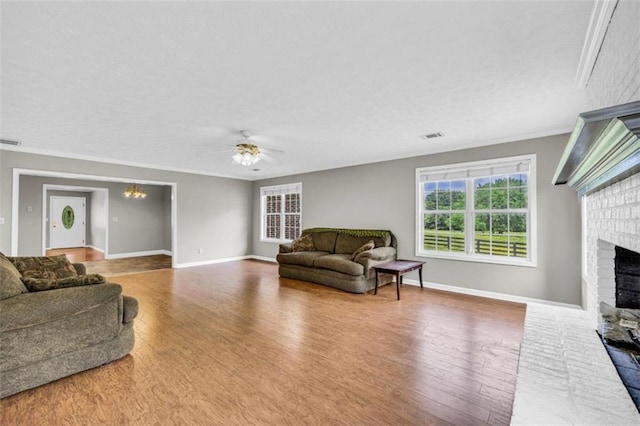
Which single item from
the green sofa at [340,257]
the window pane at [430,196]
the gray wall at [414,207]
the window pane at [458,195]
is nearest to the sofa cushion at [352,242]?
the green sofa at [340,257]

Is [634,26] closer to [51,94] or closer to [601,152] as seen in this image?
[601,152]

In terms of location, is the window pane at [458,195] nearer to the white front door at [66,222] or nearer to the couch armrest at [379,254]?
the couch armrest at [379,254]

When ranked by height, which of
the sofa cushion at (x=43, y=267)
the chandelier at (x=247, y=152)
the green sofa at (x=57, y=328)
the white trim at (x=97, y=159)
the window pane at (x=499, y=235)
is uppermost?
the white trim at (x=97, y=159)

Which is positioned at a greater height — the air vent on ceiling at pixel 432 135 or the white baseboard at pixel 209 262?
the air vent on ceiling at pixel 432 135

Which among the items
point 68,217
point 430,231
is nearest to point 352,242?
point 430,231

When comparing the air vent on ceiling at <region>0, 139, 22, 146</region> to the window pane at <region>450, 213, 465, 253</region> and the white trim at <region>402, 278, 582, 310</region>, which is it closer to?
the white trim at <region>402, 278, 582, 310</region>

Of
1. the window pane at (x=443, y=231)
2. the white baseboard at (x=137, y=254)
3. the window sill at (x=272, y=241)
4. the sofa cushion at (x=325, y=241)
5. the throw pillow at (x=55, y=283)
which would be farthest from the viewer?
the white baseboard at (x=137, y=254)

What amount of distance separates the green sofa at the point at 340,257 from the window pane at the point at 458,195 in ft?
4.15

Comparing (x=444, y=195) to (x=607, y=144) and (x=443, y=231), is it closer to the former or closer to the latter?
(x=443, y=231)

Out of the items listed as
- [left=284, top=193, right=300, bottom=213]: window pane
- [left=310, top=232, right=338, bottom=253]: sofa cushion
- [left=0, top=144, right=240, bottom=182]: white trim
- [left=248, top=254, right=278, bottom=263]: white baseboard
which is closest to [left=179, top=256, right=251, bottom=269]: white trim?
[left=248, top=254, right=278, bottom=263]: white baseboard

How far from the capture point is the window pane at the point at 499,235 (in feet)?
14.5

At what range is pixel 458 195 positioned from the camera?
4898mm

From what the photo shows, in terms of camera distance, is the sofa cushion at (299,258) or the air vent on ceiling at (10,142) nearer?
the air vent on ceiling at (10,142)

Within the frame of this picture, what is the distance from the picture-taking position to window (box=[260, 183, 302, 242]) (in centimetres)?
760
